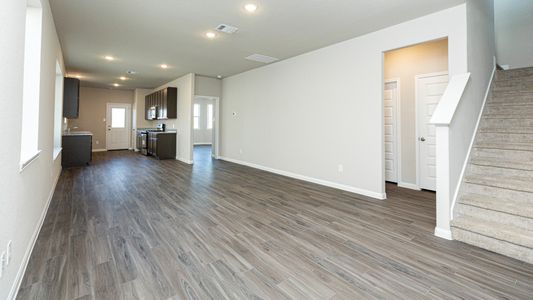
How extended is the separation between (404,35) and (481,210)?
252 centimetres

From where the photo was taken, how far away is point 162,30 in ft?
13.0

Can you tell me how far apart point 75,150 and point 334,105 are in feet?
21.5

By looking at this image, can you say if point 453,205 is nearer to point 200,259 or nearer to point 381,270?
point 381,270

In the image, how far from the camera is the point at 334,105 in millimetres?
4496

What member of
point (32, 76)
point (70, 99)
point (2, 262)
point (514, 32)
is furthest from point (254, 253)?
point (514, 32)

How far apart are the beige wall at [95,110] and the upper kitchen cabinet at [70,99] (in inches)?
177

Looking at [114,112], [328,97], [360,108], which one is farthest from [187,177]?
[114,112]

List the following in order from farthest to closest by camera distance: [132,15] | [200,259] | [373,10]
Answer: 1. [132,15]
2. [373,10]
3. [200,259]

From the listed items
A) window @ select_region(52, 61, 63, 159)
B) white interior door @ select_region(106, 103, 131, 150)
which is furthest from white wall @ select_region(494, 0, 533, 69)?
white interior door @ select_region(106, 103, 131, 150)

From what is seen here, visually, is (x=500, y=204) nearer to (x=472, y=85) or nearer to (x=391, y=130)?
(x=472, y=85)

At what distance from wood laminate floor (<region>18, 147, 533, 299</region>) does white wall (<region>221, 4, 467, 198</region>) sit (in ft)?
2.83

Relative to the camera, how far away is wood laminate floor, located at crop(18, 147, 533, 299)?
167cm

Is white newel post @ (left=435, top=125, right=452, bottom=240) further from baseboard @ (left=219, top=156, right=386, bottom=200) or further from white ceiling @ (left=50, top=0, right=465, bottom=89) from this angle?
white ceiling @ (left=50, top=0, right=465, bottom=89)

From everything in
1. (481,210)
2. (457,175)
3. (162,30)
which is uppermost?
(162,30)
